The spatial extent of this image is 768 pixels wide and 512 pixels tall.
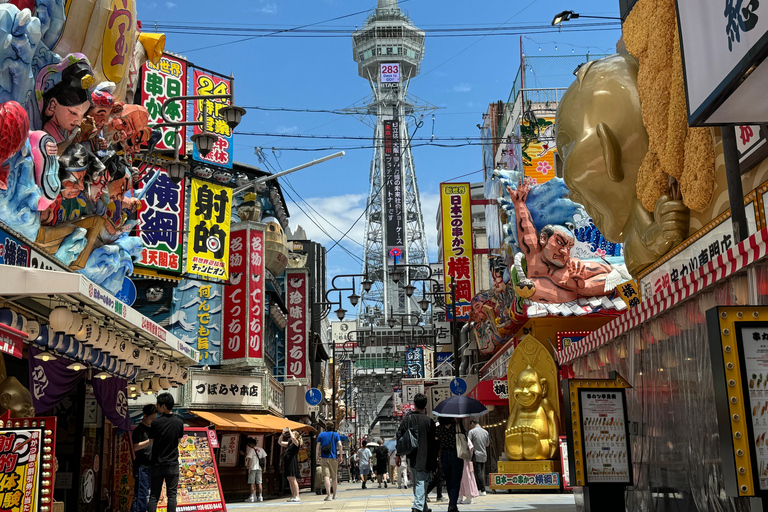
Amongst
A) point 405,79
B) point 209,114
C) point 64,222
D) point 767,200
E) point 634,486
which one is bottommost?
point 634,486

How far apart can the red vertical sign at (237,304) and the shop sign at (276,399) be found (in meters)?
2.31

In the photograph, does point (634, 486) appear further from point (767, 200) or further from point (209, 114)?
point (209, 114)

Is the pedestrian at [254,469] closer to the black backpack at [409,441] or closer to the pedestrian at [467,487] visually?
the pedestrian at [467,487]

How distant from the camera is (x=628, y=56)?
11406 mm

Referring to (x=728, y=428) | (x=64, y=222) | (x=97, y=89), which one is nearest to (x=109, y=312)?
(x=64, y=222)

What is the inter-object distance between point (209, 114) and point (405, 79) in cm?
11274

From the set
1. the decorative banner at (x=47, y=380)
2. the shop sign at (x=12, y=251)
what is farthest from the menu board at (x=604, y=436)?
the decorative banner at (x=47, y=380)

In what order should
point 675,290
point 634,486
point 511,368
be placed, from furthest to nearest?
1. point 511,368
2. point 634,486
3. point 675,290

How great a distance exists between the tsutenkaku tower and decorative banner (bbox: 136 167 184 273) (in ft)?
290

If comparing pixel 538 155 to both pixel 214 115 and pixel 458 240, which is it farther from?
pixel 214 115

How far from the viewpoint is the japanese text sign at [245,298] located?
2267 centimetres

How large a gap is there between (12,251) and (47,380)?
2.21m

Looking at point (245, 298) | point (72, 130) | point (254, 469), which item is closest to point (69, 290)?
point (72, 130)

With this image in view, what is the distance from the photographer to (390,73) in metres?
128
